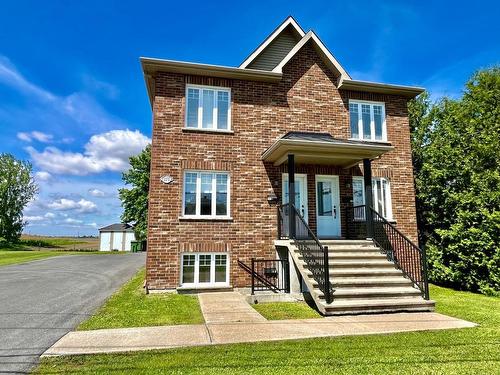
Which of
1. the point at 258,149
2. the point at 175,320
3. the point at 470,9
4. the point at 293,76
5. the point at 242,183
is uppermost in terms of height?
the point at 470,9

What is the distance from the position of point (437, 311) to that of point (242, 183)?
650 cm

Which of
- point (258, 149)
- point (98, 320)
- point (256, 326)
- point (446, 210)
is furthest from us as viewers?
point (446, 210)

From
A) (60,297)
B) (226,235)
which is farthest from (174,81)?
(60,297)

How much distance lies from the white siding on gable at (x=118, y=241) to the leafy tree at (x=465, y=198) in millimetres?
41000

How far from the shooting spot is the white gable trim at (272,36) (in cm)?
1282

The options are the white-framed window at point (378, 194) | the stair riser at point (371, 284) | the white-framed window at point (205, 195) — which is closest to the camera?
the stair riser at point (371, 284)

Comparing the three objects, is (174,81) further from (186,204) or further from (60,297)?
(60,297)

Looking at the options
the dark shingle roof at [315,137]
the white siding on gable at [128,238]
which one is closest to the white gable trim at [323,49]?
the dark shingle roof at [315,137]

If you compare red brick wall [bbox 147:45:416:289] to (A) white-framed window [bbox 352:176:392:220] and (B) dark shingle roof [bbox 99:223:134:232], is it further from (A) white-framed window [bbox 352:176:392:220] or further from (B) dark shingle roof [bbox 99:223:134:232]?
(B) dark shingle roof [bbox 99:223:134:232]

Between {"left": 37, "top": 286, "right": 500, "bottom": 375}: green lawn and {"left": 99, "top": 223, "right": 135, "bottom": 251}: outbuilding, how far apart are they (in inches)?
1765

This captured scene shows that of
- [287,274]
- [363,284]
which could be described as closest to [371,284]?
[363,284]

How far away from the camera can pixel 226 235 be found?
11.1 m

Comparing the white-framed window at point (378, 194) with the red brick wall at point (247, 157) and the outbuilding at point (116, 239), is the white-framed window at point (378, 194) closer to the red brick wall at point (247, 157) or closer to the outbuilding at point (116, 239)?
the red brick wall at point (247, 157)

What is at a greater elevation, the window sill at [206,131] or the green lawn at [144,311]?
the window sill at [206,131]
